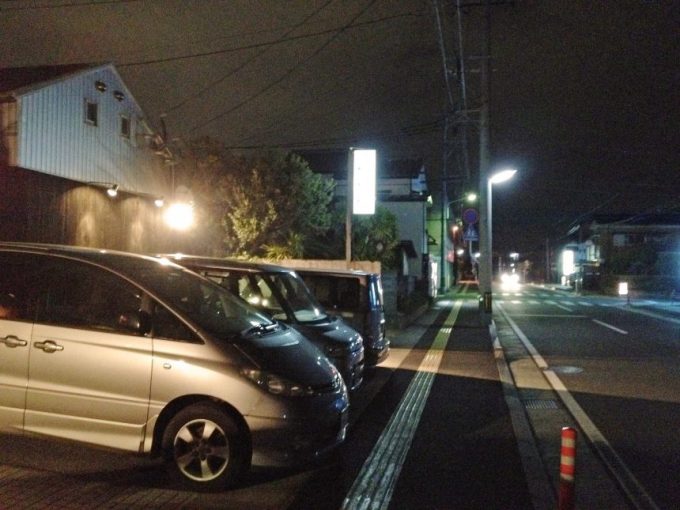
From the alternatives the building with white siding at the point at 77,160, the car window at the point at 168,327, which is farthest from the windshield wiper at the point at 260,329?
the building with white siding at the point at 77,160

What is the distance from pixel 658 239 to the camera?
3036 inches

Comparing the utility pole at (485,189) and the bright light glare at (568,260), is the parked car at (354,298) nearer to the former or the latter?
the utility pole at (485,189)

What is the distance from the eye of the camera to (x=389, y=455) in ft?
23.5

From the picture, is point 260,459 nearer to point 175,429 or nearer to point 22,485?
point 175,429

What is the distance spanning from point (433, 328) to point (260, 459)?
1828 centimetres

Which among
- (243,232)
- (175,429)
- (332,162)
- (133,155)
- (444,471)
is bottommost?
(444,471)

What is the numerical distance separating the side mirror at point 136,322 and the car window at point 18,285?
82 centimetres

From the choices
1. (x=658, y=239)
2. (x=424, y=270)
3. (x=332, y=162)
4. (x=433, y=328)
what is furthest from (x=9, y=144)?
(x=658, y=239)

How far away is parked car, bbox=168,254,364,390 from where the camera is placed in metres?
8.86

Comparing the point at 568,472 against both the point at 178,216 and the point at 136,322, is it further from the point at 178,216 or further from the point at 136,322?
the point at 178,216

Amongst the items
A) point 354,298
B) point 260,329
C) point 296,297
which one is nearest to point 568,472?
point 260,329

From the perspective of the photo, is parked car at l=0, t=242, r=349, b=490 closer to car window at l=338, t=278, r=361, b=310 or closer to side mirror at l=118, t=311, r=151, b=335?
side mirror at l=118, t=311, r=151, b=335

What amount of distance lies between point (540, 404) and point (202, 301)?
19.0 ft

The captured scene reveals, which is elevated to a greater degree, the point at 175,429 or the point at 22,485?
the point at 175,429
